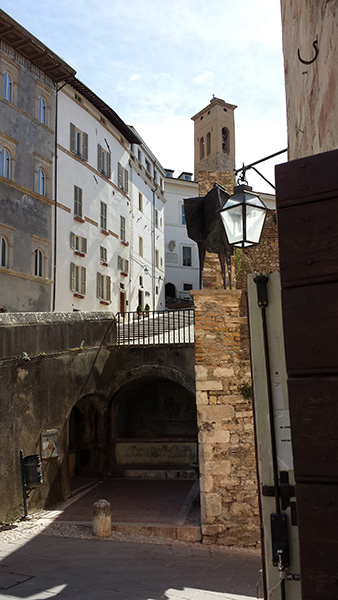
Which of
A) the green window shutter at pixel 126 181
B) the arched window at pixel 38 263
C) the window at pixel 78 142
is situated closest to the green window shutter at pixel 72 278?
the arched window at pixel 38 263

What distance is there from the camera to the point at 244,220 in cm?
488

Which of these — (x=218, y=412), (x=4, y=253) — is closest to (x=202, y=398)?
(x=218, y=412)

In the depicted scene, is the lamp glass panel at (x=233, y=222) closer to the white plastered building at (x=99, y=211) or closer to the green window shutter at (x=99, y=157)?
the white plastered building at (x=99, y=211)

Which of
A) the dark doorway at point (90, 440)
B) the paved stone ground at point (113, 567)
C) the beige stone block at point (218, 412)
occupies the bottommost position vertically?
the paved stone ground at point (113, 567)

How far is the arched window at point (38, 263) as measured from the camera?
21.5m

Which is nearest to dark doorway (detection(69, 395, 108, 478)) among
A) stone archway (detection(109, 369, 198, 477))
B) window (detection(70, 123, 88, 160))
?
stone archway (detection(109, 369, 198, 477))

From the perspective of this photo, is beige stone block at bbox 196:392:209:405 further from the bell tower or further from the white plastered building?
the bell tower

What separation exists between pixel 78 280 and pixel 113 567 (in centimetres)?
1796

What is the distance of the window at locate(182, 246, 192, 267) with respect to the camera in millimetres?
42156

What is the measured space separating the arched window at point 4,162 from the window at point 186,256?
2304 cm

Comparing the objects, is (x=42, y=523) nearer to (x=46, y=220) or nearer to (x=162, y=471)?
(x=162, y=471)

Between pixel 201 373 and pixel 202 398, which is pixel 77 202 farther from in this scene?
pixel 202 398

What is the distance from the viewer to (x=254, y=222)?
495 cm

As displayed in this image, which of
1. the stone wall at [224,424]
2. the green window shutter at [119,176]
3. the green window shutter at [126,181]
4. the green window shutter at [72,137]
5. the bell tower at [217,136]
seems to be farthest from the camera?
the bell tower at [217,136]
